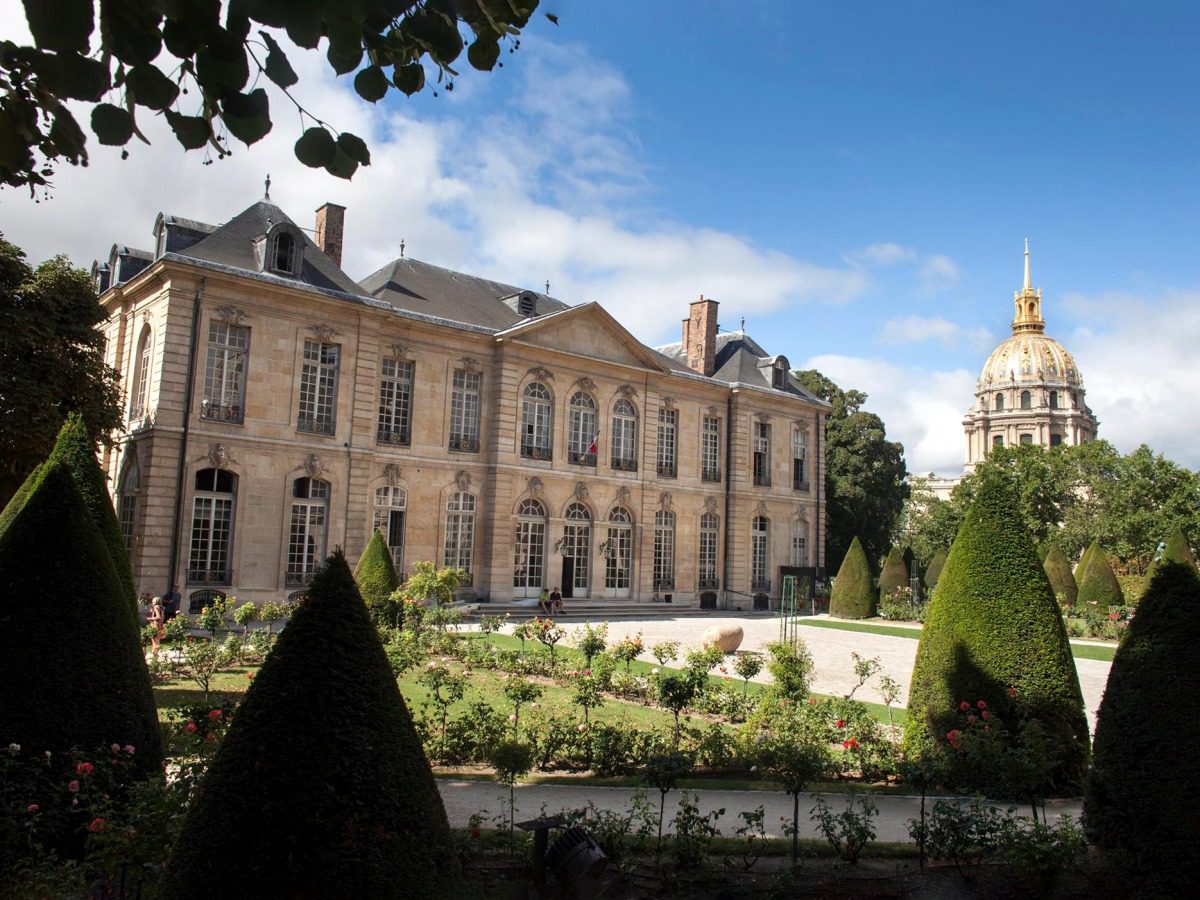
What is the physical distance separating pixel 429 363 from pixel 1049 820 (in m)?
19.3

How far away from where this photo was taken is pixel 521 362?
25.3 metres

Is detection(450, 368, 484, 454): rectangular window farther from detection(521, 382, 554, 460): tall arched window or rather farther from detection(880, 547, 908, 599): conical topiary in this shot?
detection(880, 547, 908, 599): conical topiary

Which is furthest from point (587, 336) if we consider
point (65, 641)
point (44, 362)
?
point (65, 641)

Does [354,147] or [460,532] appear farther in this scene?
[460,532]

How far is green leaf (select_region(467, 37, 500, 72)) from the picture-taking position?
331 centimetres

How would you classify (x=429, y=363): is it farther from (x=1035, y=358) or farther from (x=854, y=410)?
(x=1035, y=358)

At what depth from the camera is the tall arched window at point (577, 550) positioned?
26.3 m

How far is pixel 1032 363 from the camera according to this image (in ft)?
339

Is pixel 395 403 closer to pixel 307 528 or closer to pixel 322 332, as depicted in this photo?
pixel 322 332

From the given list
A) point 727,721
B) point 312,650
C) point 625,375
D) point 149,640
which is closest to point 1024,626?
point 727,721

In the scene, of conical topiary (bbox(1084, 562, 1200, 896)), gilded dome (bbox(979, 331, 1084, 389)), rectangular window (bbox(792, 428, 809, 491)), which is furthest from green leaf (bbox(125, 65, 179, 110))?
gilded dome (bbox(979, 331, 1084, 389))

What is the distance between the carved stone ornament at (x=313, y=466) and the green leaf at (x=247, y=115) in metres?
18.9

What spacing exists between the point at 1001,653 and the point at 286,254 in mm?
18402

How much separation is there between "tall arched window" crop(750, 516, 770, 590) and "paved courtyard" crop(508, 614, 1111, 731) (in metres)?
3.54
